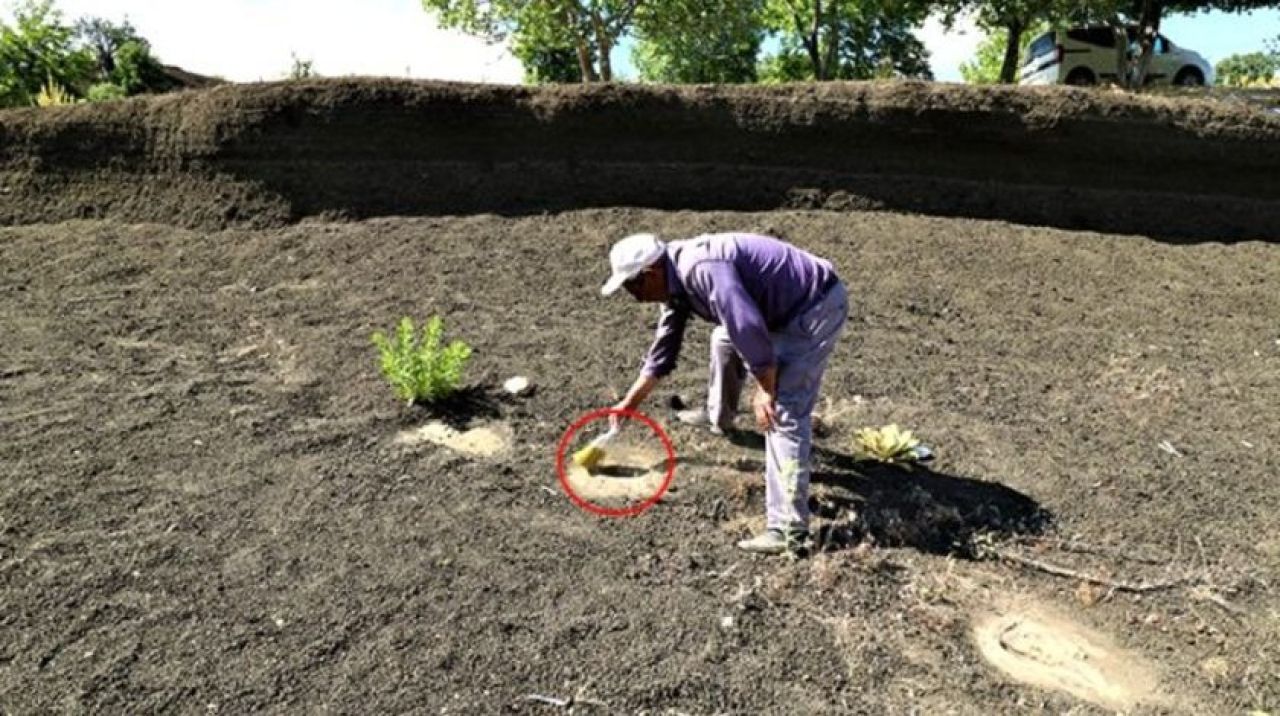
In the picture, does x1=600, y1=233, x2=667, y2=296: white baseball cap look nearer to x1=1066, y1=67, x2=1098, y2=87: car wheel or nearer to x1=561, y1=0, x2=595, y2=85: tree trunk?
x1=561, y1=0, x2=595, y2=85: tree trunk

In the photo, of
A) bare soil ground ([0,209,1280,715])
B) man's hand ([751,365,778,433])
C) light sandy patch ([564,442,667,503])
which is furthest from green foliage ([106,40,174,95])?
man's hand ([751,365,778,433])

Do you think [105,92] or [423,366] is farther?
[105,92]

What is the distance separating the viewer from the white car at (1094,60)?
18.1 m

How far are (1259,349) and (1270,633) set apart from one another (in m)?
3.45

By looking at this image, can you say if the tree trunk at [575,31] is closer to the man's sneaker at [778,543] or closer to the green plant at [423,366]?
the green plant at [423,366]

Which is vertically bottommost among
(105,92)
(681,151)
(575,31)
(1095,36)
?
(681,151)

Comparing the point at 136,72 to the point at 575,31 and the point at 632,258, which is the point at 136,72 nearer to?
the point at 575,31

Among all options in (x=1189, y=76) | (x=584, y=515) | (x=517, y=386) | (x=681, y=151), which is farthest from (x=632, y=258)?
(x=1189, y=76)

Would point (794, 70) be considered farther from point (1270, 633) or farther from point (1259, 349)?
point (1270, 633)

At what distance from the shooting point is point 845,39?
29344 mm

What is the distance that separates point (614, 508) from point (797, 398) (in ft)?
3.32

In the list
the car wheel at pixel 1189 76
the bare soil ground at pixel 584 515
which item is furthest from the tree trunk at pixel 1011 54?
the bare soil ground at pixel 584 515

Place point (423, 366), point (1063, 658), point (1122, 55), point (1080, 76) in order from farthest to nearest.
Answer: point (1080, 76)
point (1122, 55)
point (423, 366)
point (1063, 658)

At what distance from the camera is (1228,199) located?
855cm
